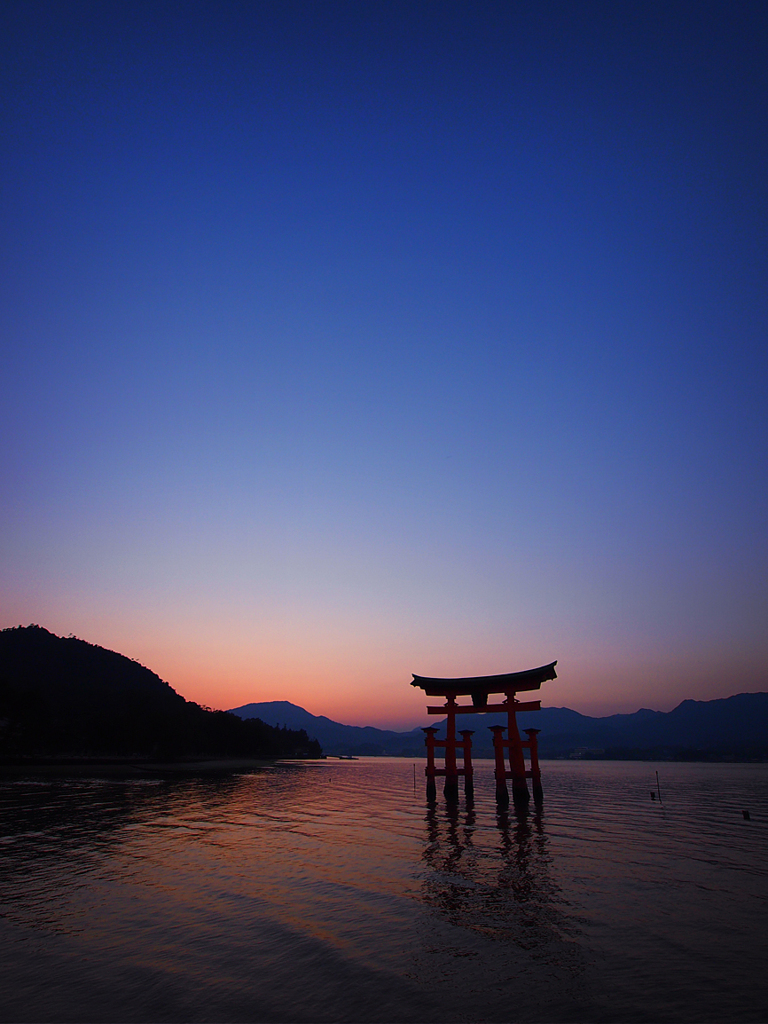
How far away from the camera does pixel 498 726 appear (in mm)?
26688

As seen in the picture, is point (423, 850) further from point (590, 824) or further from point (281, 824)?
point (590, 824)

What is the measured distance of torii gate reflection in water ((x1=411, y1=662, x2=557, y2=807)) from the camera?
2622cm

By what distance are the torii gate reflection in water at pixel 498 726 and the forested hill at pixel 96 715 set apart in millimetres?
56098

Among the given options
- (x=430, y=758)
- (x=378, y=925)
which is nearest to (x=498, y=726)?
(x=430, y=758)

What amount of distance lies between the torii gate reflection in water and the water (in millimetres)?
5410

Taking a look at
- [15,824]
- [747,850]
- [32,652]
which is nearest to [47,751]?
[15,824]

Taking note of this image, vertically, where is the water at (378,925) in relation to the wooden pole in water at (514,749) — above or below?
below

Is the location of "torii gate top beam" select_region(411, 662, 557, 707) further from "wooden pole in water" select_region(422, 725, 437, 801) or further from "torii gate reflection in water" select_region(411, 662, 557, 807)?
"wooden pole in water" select_region(422, 725, 437, 801)

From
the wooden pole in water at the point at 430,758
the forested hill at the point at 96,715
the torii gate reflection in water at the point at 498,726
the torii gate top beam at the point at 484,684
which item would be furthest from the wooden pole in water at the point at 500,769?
the forested hill at the point at 96,715

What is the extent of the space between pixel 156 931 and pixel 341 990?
4.19m

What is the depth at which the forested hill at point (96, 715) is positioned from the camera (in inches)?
2545

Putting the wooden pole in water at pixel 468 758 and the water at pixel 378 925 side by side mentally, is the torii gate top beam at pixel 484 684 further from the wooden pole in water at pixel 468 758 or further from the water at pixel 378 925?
the water at pixel 378 925

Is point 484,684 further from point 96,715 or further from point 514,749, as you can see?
point 96,715

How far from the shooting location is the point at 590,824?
24.9 m
